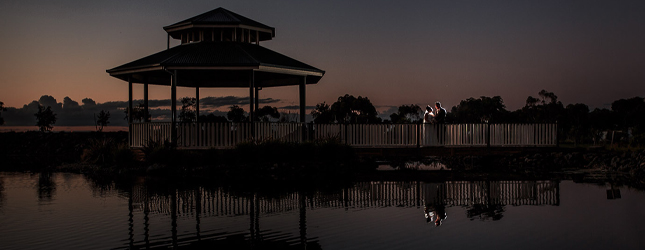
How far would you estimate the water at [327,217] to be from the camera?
8758 mm

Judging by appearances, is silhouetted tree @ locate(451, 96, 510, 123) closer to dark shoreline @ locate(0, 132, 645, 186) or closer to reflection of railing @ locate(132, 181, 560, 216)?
dark shoreline @ locate(0, 132, 645, 186)

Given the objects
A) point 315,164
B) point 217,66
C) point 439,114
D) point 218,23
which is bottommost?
point 315,164

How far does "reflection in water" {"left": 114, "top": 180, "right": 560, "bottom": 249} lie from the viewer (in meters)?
8.96

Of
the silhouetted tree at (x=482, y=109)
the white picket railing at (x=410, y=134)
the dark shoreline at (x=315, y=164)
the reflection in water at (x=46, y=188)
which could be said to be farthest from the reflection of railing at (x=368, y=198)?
the silhouetted tree at (x=482, y=109)

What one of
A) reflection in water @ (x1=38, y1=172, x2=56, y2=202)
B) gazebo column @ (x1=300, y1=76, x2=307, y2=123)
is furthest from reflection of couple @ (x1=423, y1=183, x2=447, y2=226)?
gazebo column @ (x1=300, y1=76, x2=307, y2=123)

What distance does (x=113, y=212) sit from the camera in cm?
1163

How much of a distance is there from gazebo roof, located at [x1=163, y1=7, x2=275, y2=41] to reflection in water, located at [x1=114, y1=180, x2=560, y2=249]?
38.4 feet

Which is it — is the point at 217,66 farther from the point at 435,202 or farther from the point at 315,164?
the point at 435,202

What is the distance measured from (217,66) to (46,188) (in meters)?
8.32

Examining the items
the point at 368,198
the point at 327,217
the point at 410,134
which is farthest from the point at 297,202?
the point at 410,134

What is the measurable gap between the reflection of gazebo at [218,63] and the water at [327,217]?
7.44m

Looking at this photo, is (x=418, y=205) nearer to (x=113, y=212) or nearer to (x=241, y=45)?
(x=113, y=212)

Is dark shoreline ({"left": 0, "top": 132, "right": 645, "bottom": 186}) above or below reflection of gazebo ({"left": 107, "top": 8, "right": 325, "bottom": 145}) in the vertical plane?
below

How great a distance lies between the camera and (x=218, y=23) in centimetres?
2662
